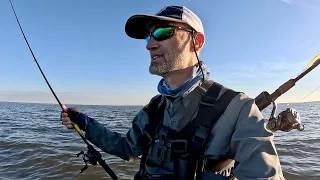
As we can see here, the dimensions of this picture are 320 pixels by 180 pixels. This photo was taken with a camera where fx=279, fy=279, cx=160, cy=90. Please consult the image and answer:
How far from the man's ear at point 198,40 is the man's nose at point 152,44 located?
0.45 metres

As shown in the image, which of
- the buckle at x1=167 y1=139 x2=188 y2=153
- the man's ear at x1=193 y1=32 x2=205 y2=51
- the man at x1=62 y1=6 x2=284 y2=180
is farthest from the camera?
the man's ear at x1=193 y1=32 x2=205 y2=51

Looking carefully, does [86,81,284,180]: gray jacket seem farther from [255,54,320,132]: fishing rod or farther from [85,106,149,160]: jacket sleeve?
[255,54,320,132]: fishing rod

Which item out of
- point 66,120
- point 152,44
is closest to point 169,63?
point 152,44

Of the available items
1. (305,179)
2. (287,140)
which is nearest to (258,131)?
(305,179)

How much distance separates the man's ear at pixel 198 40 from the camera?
10.6 feet

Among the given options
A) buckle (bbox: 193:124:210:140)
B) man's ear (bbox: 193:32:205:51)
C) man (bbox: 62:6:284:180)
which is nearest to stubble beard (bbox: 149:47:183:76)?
man (bbox: 62:6:284:180)

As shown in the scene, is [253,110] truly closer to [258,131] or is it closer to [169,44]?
[258,131]

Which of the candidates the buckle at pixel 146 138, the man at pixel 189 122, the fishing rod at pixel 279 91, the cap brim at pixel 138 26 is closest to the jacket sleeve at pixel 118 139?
the man at pixel 189 122

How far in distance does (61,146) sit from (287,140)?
38.2 feet

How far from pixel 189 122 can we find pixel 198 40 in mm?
1007

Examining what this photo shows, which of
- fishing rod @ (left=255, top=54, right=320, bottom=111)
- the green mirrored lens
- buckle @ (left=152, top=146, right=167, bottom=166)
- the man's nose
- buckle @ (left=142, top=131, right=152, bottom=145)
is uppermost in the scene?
the green mirrored lens

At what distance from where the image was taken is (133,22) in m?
3.48

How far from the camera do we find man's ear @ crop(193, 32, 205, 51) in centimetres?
322

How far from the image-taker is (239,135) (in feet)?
7.89
